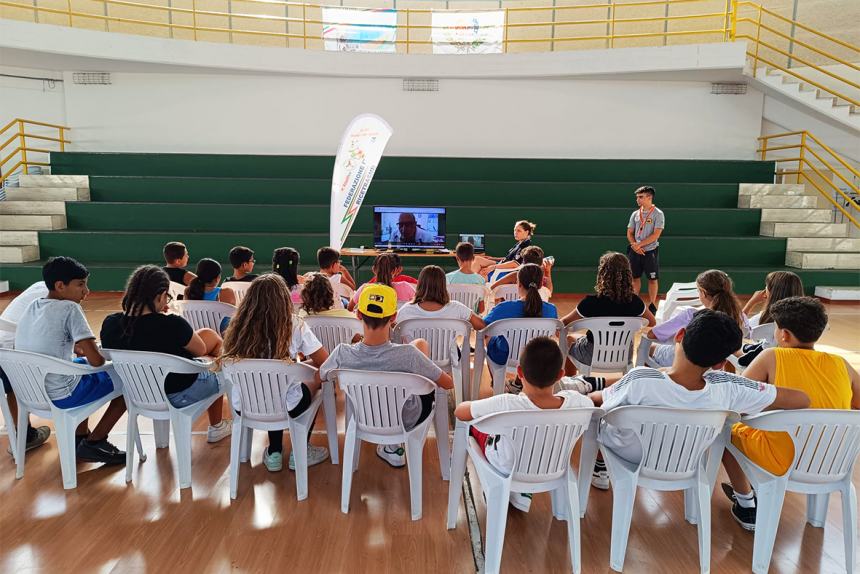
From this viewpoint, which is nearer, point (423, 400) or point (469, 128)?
point (423, 400)

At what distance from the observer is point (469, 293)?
14.4 ft

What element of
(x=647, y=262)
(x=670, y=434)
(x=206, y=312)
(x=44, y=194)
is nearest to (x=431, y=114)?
(x=647, y=262)

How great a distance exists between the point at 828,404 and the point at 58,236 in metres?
9.93

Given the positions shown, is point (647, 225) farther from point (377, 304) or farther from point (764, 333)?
point (377, 304)

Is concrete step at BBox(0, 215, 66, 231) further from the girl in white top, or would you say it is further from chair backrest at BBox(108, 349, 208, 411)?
the girl in white top

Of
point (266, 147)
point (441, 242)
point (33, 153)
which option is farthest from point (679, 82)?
point (33, 153)

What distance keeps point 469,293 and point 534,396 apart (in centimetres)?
235

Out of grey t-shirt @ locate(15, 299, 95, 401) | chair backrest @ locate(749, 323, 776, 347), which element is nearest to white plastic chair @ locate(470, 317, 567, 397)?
chair backrest @ locate(749, 323, 776, 347)

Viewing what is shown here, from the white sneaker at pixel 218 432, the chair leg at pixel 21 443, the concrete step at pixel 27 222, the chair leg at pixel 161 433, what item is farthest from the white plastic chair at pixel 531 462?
the concrete step at pixel 27 222

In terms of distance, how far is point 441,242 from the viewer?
7.24m

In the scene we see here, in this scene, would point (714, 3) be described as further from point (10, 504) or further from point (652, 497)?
point (10, 504)

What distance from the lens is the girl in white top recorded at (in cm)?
338

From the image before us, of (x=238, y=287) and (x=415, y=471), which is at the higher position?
(x=238, y=287)

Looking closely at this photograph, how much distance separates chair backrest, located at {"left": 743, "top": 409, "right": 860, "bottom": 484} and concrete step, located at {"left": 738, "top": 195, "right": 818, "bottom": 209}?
27.5 ft
